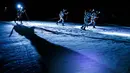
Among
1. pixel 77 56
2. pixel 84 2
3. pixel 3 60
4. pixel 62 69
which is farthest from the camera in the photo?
pixel 84 2

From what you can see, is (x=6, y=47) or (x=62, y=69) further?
(x=6, y=47)

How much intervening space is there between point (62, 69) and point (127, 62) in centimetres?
275

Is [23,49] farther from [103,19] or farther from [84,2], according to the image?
[84,2]

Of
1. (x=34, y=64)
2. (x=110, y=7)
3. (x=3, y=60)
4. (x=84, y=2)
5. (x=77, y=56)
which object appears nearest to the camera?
(x=34, y=64)

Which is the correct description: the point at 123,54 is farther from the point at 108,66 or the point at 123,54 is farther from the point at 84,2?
the point at 84,2

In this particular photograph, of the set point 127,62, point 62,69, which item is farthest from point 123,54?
point 62,69

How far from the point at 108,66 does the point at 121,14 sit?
2996 cm

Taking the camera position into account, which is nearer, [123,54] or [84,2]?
[123,54]

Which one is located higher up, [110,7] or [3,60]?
[110,7]

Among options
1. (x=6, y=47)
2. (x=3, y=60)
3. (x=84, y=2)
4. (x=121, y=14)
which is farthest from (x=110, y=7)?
(x=3, y=60)

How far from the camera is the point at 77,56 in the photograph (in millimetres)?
10055

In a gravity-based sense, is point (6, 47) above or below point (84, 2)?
below

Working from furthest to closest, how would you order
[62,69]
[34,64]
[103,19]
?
[103,19] < [34,64] < [62,69]

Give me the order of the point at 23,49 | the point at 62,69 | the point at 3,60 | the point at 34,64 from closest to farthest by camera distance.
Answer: the point at 62,69, the point at 34,64, the point at 3,60, the point at 23,49
